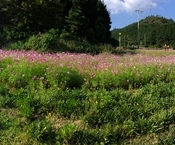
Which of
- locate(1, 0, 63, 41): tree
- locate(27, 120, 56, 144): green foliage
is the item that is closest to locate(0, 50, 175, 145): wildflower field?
locate(27, 120, 56, 144): green foliage

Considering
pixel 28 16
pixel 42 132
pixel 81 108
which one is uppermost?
pixel 28 16

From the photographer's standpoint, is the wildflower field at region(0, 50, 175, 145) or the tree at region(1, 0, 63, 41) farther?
the tree at region(1, 0, 63, 41)

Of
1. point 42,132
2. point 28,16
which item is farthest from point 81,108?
point 28,16

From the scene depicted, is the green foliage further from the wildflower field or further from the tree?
the tree

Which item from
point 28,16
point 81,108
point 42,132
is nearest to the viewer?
point 42,132

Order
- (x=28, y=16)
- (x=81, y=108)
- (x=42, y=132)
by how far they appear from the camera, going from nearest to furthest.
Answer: (x=42, y=132), (x=81, y=108), (x=28, y=16)

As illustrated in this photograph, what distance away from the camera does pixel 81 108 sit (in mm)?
5477

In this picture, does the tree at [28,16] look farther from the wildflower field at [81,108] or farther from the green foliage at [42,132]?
the green foliage at [42,132]

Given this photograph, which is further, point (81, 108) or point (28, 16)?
point (28, 16)

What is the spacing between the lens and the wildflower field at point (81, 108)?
15.9 feet

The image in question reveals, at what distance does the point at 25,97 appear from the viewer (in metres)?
5.76

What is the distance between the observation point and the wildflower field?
485 cm

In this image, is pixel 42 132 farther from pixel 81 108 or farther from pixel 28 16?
pixel 28 16

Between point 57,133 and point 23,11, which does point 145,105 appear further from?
point 23,11
